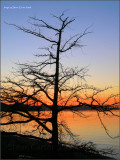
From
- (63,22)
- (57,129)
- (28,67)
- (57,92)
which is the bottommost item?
(57,129)

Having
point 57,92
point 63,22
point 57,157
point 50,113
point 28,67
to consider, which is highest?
point 63,22

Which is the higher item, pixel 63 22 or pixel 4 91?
pixel 63 22

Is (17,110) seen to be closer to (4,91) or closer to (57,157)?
(4,91)

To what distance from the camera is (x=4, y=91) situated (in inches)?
326

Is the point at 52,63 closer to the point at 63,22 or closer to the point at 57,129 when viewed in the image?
the point at 63,22

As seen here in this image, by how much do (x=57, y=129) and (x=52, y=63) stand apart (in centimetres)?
262

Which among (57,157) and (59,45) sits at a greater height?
(59,45)

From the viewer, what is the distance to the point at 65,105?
28.0 feet

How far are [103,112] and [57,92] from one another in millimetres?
1924

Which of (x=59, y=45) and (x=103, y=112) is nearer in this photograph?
(x=103, y=112)

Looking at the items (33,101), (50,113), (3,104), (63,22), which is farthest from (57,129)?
(63,22)

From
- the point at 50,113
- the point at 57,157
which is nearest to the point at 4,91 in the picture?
the point at 50,113

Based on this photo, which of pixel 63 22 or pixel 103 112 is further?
pixel 63 22

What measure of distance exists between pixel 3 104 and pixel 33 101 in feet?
3.76
